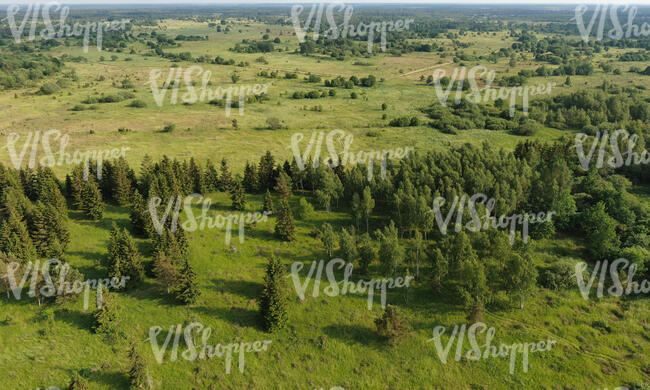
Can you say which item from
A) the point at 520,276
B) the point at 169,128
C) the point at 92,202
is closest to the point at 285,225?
the point at 92,202

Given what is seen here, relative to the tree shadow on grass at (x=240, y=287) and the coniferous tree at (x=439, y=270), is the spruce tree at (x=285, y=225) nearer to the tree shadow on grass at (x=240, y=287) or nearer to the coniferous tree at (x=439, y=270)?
the tree shadow on grass at (x=240, y=287)

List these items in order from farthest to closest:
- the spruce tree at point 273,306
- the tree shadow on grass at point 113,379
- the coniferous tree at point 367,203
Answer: the coniferous tree at point 367,203 < the spruce tree at point 273,306 < the tree shadow on grass at point 113,379

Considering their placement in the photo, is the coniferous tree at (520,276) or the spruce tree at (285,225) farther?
the spruce tree at (285,225)

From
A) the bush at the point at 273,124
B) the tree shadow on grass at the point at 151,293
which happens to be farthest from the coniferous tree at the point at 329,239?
the bush at the point at 273,124

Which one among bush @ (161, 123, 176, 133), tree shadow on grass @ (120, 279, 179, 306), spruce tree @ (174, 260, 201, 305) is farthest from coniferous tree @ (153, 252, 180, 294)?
bush @ (161, 123, 176, 133)

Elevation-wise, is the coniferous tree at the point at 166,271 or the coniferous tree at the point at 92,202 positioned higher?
the coniferous tree at the point at 92,202

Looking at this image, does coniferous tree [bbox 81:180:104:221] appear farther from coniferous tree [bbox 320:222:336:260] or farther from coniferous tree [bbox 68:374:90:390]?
coniferous tree [bbox 320:222:336:260]

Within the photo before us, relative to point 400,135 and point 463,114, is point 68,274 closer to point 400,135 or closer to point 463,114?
point 400,135
